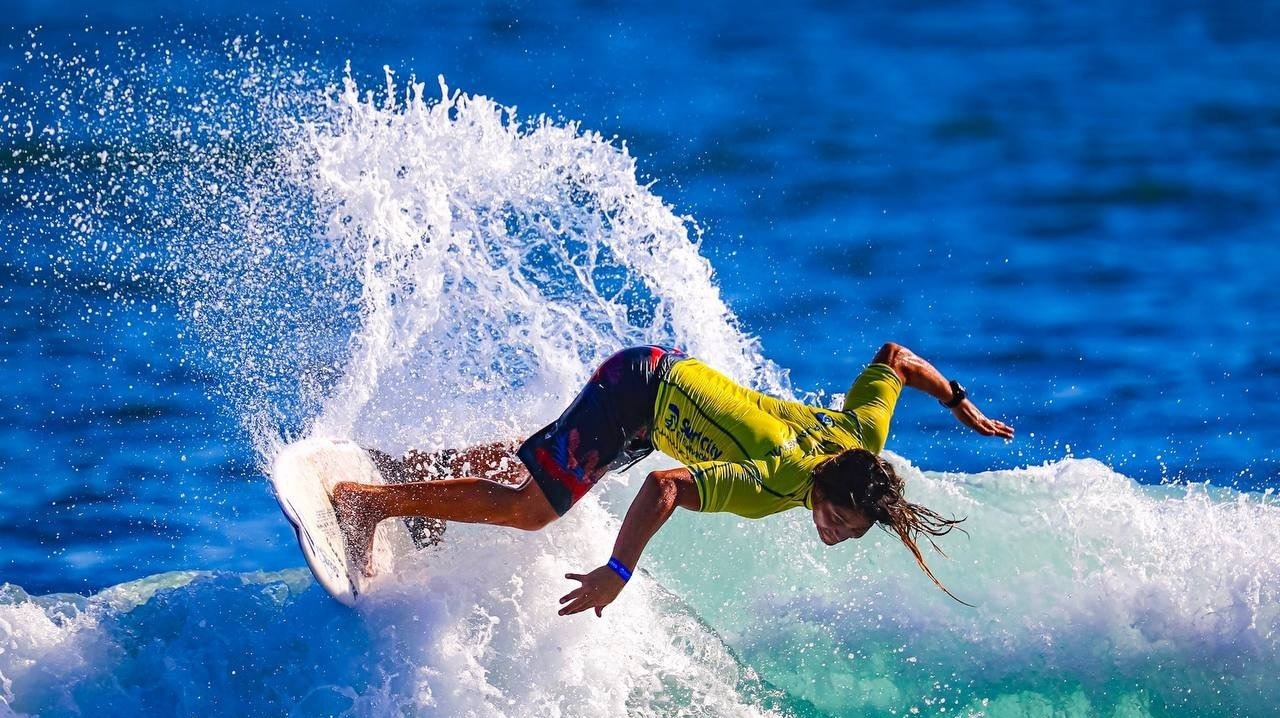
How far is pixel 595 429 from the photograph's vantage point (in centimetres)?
512

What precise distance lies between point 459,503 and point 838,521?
4.91 ft

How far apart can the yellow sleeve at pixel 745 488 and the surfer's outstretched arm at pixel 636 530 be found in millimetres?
44

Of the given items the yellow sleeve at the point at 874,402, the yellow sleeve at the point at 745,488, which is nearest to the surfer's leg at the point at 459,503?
the yellow sleeve at the point at 745,488

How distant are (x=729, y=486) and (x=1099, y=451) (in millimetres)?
5318

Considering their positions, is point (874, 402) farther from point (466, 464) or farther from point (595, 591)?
point (466, 464)

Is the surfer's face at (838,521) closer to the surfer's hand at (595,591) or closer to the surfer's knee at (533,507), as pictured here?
the surfer's hand at (595,591)

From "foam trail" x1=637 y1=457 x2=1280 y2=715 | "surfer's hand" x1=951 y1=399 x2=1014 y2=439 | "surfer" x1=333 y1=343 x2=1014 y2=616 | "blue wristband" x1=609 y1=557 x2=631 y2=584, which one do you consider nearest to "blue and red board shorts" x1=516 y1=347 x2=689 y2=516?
"surfer" x1=333 y1=343 x2=1014 y2=616

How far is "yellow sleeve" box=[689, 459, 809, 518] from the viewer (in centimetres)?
448

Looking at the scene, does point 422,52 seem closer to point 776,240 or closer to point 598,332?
point 776,240

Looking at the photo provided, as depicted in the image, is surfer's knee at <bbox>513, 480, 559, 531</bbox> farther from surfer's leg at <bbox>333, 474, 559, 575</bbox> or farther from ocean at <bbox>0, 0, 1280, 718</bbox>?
ocean at <bbox>0, 0, 1280, 718</bbox>

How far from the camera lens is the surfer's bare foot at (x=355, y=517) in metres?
5.25

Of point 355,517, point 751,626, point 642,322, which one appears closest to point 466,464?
point 355,517

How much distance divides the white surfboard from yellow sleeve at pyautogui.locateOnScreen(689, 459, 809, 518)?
4.79 feet

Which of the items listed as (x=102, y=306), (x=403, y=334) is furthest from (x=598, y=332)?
(x=102, y=306)
